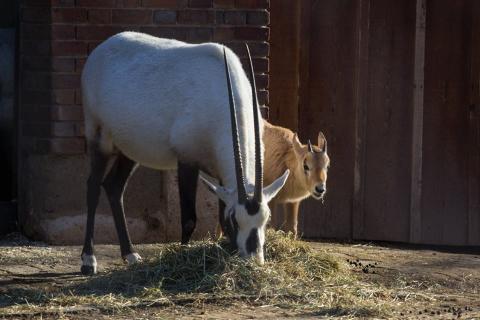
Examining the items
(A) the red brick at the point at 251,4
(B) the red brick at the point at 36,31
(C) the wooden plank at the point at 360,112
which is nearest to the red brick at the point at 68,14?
(B) the red brick at the point at 36,31

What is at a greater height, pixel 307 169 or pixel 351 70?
pixel 351 70

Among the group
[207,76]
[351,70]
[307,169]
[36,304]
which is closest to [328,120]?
[351,70]

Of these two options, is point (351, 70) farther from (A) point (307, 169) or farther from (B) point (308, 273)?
(B) point (308, 273)

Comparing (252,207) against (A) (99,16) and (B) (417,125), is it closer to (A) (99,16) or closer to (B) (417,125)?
(A) (99,16)

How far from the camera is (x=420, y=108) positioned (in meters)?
10.6

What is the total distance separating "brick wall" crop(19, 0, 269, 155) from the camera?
9.66 meters

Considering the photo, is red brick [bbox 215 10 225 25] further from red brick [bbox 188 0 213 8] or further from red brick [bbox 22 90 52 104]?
red brick [bbox 22 90 52 104]

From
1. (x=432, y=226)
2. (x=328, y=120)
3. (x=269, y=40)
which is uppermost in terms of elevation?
(x=269, y=40)

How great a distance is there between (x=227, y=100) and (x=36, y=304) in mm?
1959

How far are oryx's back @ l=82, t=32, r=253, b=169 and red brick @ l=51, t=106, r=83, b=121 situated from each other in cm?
82

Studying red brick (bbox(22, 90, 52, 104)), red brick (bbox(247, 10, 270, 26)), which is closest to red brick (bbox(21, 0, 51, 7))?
red brick (bbox(22, 90, 52, 104))

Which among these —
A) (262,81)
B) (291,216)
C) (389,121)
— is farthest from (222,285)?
(389,121)

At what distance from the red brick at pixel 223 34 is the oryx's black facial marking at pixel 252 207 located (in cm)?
250

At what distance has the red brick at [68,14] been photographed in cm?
962
